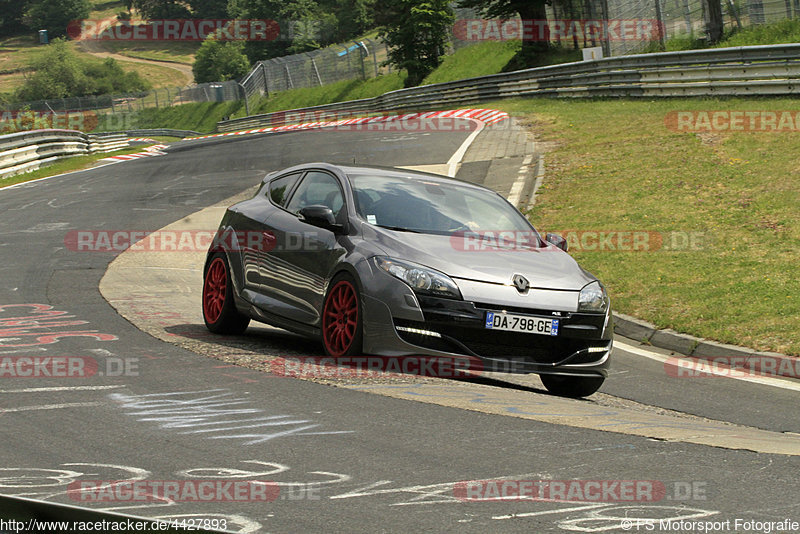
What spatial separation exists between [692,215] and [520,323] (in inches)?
373

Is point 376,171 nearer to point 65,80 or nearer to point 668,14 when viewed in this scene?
point 668,14

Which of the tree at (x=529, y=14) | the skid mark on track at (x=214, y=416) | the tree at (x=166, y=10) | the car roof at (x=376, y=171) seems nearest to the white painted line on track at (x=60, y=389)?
the skid mark on track at (x=214, y=416)

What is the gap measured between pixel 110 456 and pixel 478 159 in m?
20.0

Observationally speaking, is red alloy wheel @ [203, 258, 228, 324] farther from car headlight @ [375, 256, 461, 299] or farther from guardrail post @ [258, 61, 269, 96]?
guardrail post @ [258, 61, 269, 96]

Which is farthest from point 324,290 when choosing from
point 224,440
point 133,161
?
point 133,161

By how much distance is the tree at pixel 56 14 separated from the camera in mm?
184750

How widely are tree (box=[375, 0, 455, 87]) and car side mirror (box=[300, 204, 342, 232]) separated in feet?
165

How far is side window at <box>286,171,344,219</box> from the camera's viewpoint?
28.3 ft

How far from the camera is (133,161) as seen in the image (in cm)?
3341

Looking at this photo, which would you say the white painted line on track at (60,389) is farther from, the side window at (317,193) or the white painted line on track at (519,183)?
the white painted line on track at (519,183)

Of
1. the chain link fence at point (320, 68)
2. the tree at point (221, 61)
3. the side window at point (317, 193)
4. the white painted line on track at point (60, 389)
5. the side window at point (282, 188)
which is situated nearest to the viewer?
the white painted line on track at point (60, 389)

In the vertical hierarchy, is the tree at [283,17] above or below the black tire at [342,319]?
above

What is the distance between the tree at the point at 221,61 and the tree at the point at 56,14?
61864 mm

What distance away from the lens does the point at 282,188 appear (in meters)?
9.48
